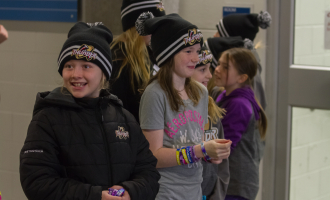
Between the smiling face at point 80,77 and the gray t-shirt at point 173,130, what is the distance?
0.32 metres

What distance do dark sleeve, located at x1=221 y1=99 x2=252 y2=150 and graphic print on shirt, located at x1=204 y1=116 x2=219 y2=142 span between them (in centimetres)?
29

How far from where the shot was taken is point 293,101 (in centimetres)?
322

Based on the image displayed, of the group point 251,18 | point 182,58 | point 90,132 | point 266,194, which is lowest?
point 266,194

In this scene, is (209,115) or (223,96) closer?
(209,115)

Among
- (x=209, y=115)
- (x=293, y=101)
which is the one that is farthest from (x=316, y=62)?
(x=209, y=115)

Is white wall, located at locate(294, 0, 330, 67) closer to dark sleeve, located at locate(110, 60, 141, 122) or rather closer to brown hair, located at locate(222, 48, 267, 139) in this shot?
brown hair, located at locate(222, 48, 267, 139)

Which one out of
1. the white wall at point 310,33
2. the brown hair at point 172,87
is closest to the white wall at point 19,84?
the brown hair at point 172,87

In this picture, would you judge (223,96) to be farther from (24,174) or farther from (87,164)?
(24,174)

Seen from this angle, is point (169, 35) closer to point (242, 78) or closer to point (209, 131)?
point (209, 131)

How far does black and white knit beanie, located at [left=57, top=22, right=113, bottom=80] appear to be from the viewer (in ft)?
4.75

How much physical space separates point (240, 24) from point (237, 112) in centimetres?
95

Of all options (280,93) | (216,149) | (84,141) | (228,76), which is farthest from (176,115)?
(280,93)

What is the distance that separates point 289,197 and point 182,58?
2079 mm

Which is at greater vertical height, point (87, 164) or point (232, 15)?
point (232, 15)
